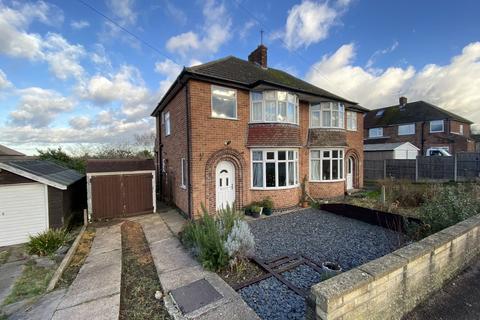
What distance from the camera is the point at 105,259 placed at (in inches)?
220

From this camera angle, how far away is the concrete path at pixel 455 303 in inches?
121

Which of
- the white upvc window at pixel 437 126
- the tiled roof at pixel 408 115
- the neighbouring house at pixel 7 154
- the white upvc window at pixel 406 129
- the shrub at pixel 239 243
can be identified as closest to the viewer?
the shrub at pixel 239 243

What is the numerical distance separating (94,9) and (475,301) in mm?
11426

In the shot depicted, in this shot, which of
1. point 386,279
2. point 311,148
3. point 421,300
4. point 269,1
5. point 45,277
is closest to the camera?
point 386,279

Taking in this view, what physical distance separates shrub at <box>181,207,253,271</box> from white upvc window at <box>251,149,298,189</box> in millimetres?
4705

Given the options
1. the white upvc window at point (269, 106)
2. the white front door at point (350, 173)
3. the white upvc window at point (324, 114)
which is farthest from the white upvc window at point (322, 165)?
the white upvc window at point (269, 106)

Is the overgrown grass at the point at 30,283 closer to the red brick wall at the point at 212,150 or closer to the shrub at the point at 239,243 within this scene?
the shrub at the point at 239,243

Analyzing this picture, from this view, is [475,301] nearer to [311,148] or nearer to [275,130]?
[275,130]

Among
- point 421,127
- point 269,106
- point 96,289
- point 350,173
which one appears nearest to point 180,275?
point 96,289

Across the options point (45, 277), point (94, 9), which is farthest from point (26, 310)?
point (94, 9)

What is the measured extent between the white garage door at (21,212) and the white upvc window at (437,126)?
35644 mm

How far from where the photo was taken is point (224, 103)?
9406mm

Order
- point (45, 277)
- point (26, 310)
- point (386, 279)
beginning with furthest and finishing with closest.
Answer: point (45, 277) → point (26, 310) → point (386, 279)

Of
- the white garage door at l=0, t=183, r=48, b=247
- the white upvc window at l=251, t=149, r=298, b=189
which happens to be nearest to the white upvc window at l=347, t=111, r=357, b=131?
the white upvc window at l=251, t=149, r=298, b=189
